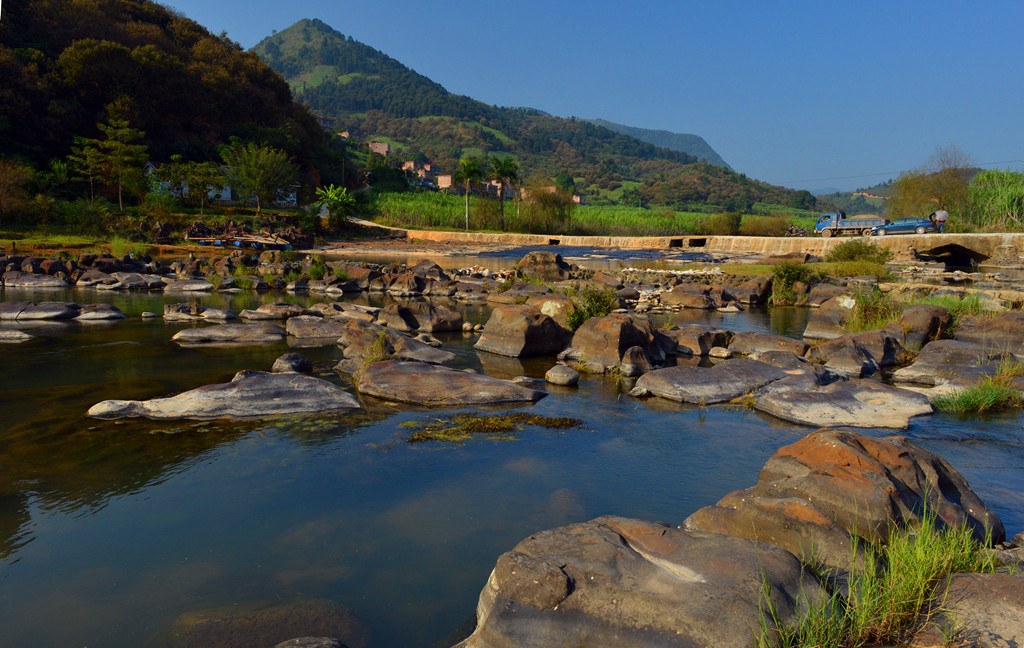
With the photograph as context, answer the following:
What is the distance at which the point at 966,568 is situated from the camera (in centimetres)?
436

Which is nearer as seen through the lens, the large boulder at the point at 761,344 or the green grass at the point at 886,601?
the green grass at the point at 886,601

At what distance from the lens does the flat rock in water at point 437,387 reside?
983 cm

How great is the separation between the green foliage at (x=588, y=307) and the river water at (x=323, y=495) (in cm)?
447

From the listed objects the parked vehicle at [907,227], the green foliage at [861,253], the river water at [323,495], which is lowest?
the river water at [323,495]

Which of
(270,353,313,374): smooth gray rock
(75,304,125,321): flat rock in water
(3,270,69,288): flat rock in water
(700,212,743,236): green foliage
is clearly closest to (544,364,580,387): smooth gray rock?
(270,353,313,374): smooth gray rock

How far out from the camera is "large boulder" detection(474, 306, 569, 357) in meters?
13.5

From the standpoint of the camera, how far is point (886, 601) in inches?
149

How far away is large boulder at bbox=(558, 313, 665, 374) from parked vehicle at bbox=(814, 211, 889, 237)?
35756mm

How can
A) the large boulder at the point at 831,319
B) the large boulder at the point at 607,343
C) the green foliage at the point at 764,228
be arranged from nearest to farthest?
the large boulder at the point at 607,343
the large boulder at the point at 831,319
the green foliage at the point at 764,228

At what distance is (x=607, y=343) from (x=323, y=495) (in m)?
7.08

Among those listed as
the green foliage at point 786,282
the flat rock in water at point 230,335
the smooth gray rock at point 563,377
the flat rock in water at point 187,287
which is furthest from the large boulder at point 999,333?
the flat rock in water at point 187,287

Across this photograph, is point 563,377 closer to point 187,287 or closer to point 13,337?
point 13,337

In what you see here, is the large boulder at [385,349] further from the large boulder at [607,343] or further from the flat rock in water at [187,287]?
the flat rock in water at [187,287]

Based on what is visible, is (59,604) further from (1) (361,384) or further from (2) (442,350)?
(2) (442,350)
